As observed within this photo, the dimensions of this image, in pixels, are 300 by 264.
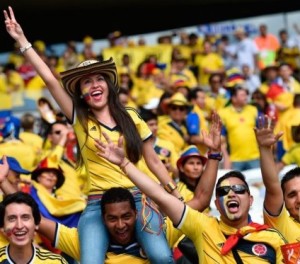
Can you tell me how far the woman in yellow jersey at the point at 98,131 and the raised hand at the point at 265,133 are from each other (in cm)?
87

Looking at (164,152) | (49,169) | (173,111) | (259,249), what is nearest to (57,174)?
(49,169)

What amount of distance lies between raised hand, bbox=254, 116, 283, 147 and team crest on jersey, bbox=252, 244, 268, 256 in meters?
0.79

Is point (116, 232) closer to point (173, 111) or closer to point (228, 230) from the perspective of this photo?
point (228, 230)

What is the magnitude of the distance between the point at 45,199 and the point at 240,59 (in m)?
13.8

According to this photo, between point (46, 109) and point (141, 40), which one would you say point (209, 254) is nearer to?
point (46, 109)

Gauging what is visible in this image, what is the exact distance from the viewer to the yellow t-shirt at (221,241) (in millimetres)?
7996

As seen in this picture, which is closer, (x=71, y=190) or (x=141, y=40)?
(x=71, y=190)

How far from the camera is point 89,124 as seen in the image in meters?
8.24

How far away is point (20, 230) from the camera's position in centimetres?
791

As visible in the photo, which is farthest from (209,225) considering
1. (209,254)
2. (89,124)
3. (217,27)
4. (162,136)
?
(217,27)

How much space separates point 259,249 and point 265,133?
35.1 inches

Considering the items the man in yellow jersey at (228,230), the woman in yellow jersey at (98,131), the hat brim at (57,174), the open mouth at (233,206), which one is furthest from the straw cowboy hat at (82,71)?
the hat brim at (57,174)

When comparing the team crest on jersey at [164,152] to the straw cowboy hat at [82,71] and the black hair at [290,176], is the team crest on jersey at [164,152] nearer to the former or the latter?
the black hair at [290,176]

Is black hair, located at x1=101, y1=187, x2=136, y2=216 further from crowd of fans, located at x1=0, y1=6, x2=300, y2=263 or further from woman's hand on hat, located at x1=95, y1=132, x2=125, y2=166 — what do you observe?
woman's hand on hat, located at x1=95, y1=132, x2=125, y2=166
